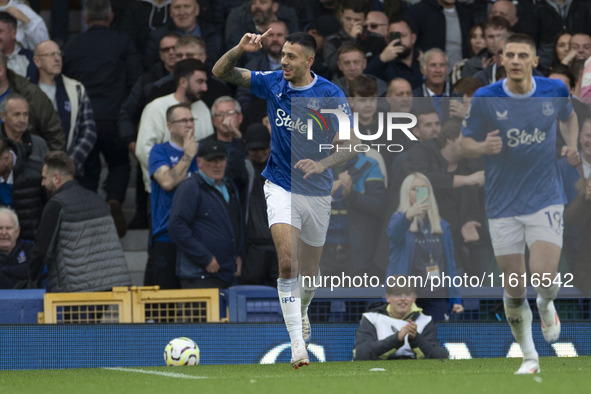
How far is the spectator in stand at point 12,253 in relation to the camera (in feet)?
39.8

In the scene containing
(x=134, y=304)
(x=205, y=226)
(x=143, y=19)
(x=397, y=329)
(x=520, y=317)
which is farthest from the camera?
(x=143, y=19)

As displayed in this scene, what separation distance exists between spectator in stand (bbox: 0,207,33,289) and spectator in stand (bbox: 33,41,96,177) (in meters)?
1.80

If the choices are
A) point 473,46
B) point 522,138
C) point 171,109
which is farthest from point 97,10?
point 522,138

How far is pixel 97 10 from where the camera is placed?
1459cm

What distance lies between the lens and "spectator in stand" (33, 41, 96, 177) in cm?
1387

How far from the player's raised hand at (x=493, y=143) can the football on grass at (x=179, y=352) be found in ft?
11.0

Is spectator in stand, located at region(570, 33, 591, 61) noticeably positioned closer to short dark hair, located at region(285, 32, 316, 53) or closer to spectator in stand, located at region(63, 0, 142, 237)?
spectator in stand, located at region(63, 0, 142, 237)

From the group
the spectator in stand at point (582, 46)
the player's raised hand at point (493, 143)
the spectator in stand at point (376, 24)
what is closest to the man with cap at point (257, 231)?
the spectator in stand at point (376, 24)

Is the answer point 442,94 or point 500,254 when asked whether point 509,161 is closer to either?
point 500,254

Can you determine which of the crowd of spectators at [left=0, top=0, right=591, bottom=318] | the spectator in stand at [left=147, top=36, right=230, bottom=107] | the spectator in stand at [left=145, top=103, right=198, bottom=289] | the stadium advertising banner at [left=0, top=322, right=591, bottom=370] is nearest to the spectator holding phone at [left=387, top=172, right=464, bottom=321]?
the crowd of spectators at [left=0, top=0, right=591, bottom=318]

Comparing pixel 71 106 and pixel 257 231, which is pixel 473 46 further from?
pixel 71 106

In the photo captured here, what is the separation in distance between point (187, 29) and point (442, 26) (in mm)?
3226

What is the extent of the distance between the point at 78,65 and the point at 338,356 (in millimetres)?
5288

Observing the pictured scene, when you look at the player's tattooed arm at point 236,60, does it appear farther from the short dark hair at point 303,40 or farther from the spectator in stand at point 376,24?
the spectator in stand at point 376,24
